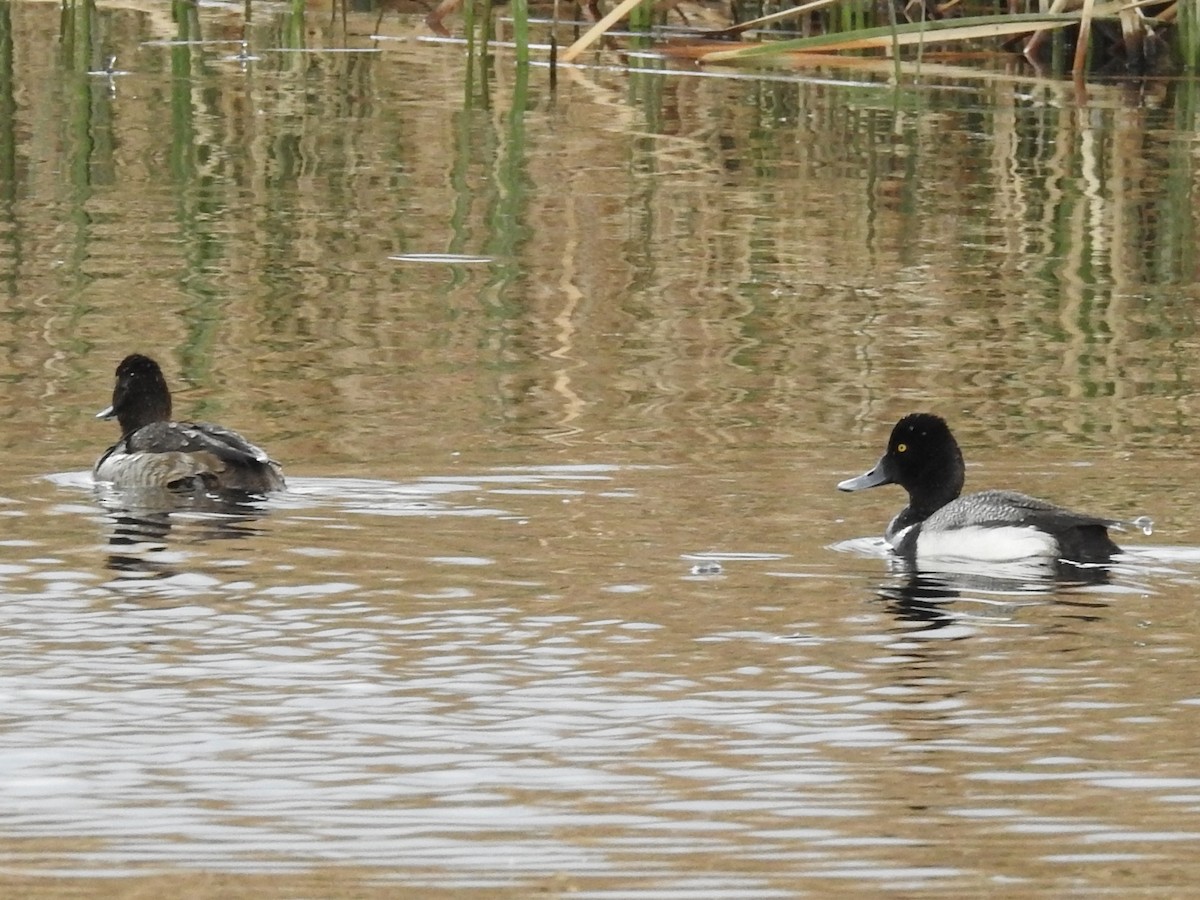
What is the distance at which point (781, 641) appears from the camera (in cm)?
785

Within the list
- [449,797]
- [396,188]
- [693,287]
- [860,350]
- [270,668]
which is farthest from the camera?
[396,188]

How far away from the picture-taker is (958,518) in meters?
9.41

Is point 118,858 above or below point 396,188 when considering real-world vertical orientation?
below

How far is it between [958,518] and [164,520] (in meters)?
2.93

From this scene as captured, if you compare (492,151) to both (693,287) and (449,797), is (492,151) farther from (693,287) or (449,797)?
(449,797)

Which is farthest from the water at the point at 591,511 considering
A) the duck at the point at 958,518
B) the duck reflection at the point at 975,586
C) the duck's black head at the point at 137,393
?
the duck's black head at the point at 137,393

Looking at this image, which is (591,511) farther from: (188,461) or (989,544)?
(188,461)

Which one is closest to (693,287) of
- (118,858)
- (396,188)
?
(396,188)

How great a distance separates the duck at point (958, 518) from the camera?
9000 millimetres

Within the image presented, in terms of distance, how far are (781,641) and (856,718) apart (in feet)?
2.87

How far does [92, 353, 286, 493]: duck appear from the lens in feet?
33.1

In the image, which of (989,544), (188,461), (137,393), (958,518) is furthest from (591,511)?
(137,393)

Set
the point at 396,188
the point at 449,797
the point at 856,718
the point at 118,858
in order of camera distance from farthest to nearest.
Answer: the point at 396,188 < the point at 856,718 < the point at 449,797 < the point at 118,858

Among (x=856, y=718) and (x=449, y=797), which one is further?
(x=856, y=718)
